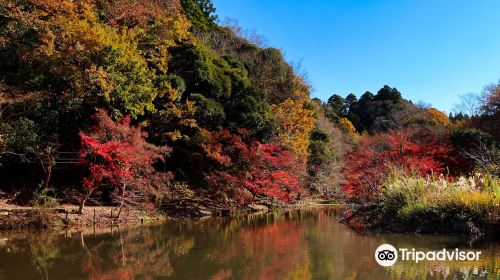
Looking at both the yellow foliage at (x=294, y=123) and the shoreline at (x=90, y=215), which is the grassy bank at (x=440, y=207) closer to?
the shoreline at (x=90, y=215)

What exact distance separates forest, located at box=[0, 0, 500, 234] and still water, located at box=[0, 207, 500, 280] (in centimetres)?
212

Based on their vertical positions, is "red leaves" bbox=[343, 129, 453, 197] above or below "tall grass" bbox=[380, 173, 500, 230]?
above

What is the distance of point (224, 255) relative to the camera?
336 inches

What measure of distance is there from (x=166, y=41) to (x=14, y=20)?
6.79m

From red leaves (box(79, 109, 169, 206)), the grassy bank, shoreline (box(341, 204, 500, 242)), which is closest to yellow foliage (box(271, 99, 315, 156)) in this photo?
red leaves (box(79, 109, 169, 206))

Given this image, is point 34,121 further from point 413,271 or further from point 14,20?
point 413,271

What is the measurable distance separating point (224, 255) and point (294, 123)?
58.2ft

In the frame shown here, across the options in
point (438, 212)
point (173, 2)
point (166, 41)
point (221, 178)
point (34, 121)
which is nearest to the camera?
point (438, 212)

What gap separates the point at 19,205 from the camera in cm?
1477

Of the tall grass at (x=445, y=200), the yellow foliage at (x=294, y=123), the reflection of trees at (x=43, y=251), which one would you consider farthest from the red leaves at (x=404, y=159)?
the reflection of trees at (x=43, y=251)

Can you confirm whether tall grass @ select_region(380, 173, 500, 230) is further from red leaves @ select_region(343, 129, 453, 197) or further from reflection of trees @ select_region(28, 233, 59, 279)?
reflection of trees @ select_region(28, 233, 59, 279)

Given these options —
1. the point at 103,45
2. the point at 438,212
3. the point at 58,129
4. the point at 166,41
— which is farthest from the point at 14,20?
the point at 438,212

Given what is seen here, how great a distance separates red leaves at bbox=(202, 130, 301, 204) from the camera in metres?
18.4

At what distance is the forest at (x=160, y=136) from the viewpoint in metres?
13.0
